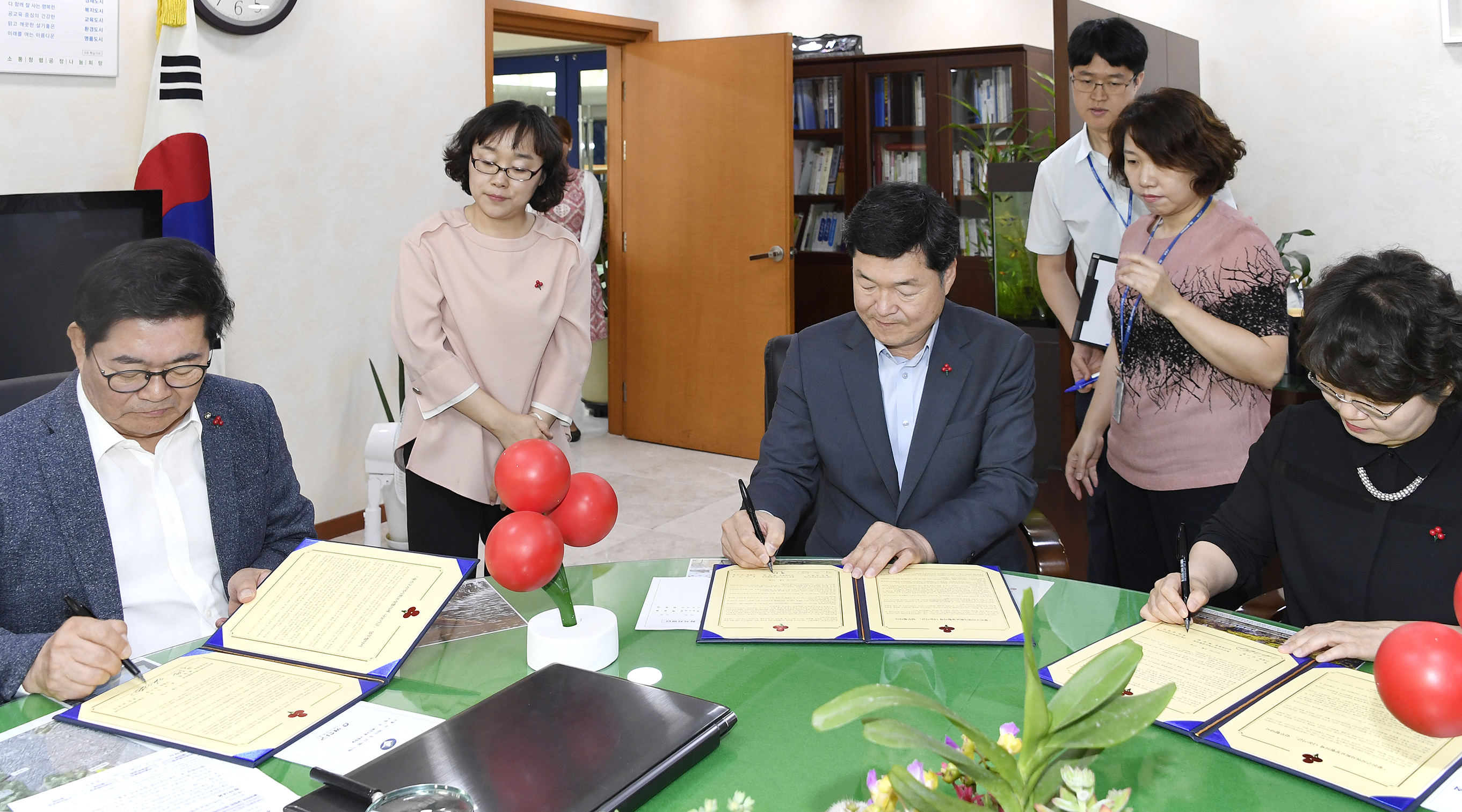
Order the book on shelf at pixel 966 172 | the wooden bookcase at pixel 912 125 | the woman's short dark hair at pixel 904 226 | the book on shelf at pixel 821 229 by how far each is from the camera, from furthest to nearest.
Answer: the book on shelf at pixel 821 229
the book on shelf at pixel 966 172
the wooden bookcase at pixel 912 125
the woman's short dark hair at pixel 904 226

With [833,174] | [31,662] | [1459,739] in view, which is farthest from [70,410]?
[833,174]

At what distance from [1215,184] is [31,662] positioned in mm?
2323

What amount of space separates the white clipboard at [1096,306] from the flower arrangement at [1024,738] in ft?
6.31

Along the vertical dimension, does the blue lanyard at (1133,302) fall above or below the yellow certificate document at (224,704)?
above

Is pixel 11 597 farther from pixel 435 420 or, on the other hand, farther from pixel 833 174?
pixel 833 174

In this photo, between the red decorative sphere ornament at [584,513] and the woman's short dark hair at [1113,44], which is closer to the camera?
the red decorative sphere ornament at [584,513]

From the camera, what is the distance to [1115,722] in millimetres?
917

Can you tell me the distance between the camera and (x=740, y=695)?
53.8 inches

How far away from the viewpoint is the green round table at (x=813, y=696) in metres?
1.13

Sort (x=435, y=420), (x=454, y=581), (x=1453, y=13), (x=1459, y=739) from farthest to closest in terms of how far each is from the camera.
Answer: (x=1453, y=13) < (x=435, y=420) < (x=454, y=581) < (x=1459, y=739)

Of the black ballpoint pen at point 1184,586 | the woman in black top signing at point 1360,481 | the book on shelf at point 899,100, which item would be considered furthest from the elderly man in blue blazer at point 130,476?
the book on shelf at point 899,100

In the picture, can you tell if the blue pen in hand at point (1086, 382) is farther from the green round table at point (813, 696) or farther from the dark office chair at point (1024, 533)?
the green round table at point (813, 696)

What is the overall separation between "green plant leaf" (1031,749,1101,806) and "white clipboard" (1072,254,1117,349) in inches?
75.5

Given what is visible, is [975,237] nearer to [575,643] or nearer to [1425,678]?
[575,643]
